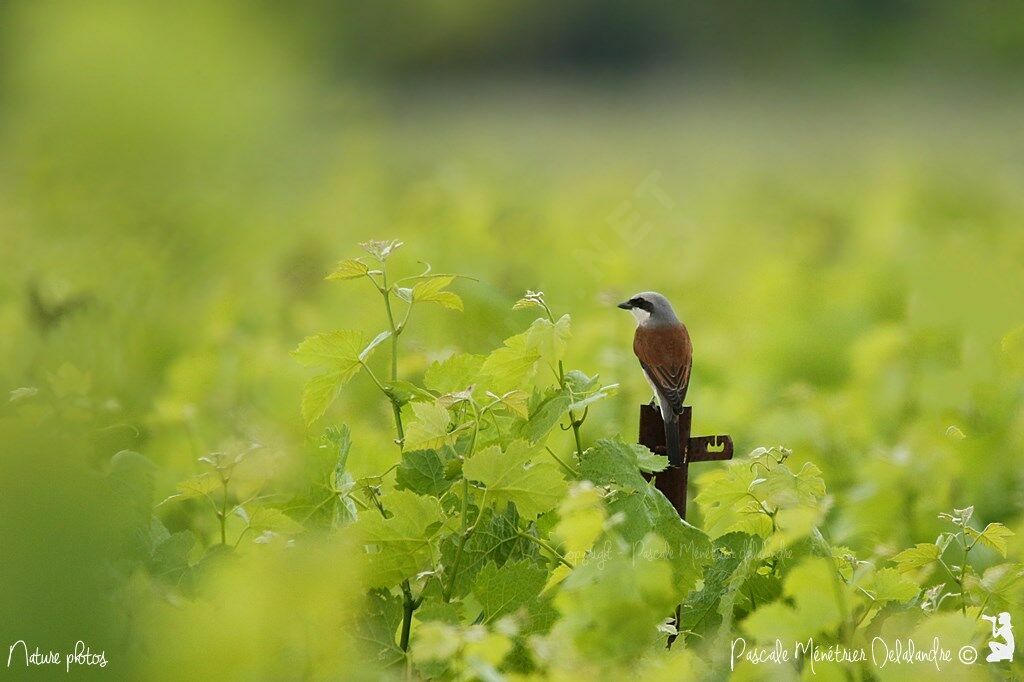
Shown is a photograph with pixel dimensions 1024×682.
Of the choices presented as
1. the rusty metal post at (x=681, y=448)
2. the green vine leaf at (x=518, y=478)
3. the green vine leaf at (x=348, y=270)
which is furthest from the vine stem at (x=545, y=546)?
the green vine leaf at (x=348, y=270)

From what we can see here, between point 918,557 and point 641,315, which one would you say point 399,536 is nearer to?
point 918,557

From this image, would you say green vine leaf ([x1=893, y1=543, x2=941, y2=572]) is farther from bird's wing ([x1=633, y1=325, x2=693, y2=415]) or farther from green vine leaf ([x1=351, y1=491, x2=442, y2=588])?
green vine leaf ([x1=351, y1=491, x2=442, y2=588])

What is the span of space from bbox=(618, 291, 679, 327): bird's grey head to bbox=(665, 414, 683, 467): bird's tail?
7.3 inches

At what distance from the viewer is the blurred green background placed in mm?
538

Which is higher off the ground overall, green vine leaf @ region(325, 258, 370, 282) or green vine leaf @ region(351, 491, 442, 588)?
green vine leaf @ region(325, 258, 370, 282)

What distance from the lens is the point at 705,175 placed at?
6172mm

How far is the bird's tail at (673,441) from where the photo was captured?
3.35 feet

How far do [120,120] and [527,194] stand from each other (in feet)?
14.4

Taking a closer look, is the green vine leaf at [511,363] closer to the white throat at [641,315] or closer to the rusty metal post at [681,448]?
the rusty metal post at [681,448]

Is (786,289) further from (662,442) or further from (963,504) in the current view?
(662,442)

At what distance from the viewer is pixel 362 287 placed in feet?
9.10

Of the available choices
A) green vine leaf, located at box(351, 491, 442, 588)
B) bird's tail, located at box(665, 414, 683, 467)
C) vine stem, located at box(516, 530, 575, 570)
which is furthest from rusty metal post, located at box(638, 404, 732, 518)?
green vine leaf, located at box(351, 491, 442, 588)

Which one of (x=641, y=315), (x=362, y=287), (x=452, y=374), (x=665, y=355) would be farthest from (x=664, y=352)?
(x=362, y=287)

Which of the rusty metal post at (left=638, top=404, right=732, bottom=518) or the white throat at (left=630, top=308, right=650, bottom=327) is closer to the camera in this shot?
the rusty metal post at (left=638, top=404, right=732, bottom=518)
